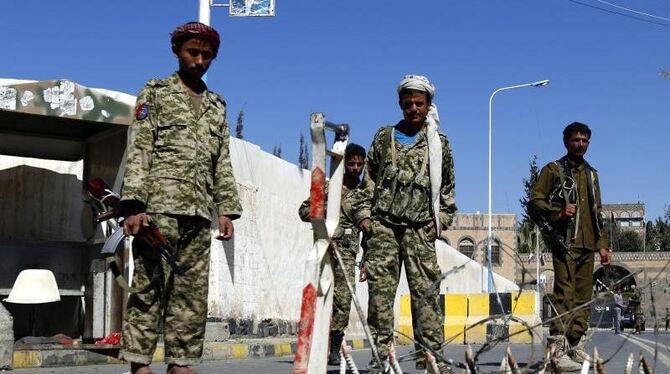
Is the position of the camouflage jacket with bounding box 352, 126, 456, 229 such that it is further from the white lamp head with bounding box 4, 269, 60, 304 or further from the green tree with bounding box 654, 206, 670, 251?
the green tree with bounding box 654, 206, 670, 251

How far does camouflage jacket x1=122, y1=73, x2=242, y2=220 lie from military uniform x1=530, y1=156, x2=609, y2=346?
3531mm

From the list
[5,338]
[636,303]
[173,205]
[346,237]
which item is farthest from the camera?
[346,237]

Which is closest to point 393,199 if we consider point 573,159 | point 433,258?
point 433,258

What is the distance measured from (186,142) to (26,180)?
24.6ft

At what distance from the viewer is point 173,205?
496 cm

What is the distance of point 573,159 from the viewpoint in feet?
26.7

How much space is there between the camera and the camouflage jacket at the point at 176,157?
196 inches

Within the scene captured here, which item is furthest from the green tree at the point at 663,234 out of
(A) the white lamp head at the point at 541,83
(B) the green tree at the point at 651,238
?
(A) the white lamp head at the point at 541,83

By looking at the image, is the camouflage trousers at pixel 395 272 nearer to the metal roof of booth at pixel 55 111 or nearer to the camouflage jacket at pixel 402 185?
the camouflage jacket at pixel 402 185

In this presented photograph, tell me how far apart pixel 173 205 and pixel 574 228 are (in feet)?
13.1

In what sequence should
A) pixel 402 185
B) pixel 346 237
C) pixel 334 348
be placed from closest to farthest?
pixel 402 185 < pixel 346 237 < pixel 334 348

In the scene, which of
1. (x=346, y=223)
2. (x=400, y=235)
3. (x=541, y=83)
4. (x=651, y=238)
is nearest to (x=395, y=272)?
(x=400, y=235)

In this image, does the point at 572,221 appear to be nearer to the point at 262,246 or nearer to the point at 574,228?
the point at 574,228

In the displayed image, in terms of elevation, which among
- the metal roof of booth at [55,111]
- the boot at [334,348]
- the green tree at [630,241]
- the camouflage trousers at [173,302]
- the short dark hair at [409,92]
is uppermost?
the green tree at [630,241]
